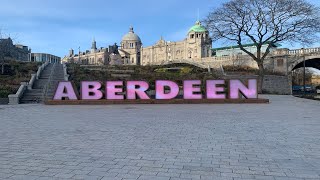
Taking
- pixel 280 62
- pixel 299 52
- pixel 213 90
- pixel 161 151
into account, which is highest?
pixel 299 52

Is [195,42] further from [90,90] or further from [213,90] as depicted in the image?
[90,90]

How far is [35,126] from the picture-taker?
11.9m

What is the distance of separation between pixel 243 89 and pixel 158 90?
6.19 meters

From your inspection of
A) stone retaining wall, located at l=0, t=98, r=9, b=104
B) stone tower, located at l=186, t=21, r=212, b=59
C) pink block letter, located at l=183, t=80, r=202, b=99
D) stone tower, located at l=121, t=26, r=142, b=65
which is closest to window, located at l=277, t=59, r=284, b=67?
pink block letter, located at l=183, t=80, r=202, b=99

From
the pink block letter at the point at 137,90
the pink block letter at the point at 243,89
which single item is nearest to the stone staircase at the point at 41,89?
the pink block letter at the point at 137,90

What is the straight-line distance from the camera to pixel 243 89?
2433 centimetres

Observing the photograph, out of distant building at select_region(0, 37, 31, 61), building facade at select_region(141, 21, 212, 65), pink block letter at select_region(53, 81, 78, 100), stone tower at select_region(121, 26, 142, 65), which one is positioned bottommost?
pink block letter at select_region(53, 81, 78, 100)

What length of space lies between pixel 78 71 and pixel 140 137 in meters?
32.0

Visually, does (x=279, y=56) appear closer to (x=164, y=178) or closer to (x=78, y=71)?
(x=78, y=71)

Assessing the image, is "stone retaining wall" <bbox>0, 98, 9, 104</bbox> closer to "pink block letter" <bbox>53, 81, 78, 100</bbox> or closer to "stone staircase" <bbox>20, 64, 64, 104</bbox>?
"stone staircase" <bbox>20, 64, 64, 104</bbox>

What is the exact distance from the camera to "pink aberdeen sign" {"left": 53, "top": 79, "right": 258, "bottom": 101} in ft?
78.5

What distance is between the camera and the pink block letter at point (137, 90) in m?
24.1

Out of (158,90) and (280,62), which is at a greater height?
(280,62)

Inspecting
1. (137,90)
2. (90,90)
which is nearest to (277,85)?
(137,90)
